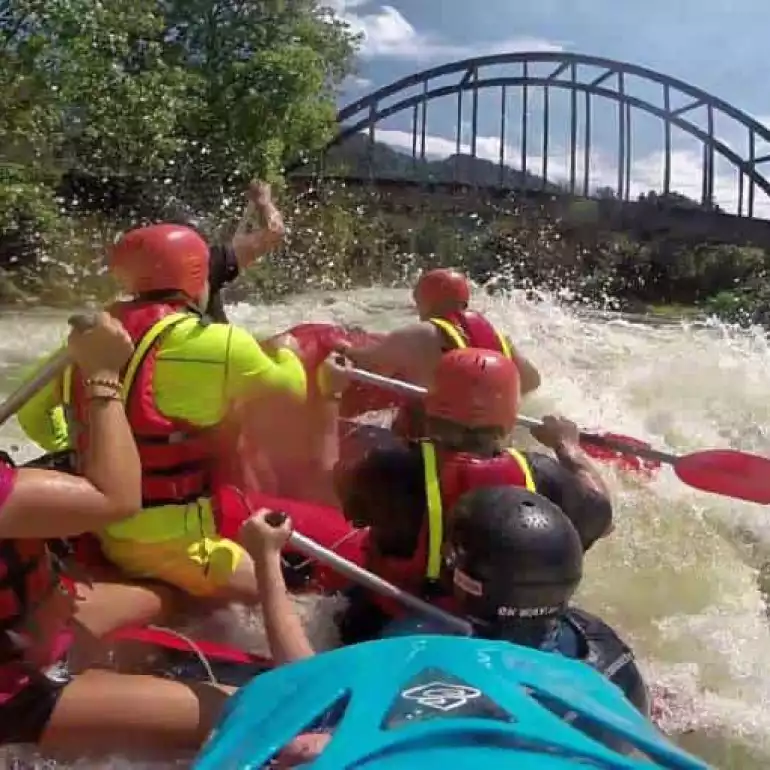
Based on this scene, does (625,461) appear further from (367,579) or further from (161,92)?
(161,92)

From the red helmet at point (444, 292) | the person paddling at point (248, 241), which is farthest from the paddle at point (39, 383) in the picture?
the red helmet at point (444, 292)

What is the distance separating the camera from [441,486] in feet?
8.56

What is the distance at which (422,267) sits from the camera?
3077 centimetres

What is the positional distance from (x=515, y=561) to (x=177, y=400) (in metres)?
1.17

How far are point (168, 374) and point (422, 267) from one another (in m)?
28.0

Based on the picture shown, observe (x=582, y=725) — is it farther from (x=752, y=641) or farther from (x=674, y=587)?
(x=674, y=587)

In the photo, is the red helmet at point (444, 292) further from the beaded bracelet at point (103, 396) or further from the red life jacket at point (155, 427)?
the beaded bracelet at point (103, 396)

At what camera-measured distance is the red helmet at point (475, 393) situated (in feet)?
8.90

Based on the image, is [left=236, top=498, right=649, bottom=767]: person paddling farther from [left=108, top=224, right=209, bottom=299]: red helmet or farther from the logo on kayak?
[left=108, top=224, right=209, bottom=299]: red helmet

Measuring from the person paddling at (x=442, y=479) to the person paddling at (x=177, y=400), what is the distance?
0.39m

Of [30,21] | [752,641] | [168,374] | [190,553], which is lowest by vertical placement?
[752,641]

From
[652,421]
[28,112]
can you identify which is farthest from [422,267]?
[652,421]

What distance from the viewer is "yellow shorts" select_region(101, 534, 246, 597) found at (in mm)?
3000

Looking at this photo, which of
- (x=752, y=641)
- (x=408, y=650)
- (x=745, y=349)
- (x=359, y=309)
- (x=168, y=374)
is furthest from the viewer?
(x=359, y=309)
